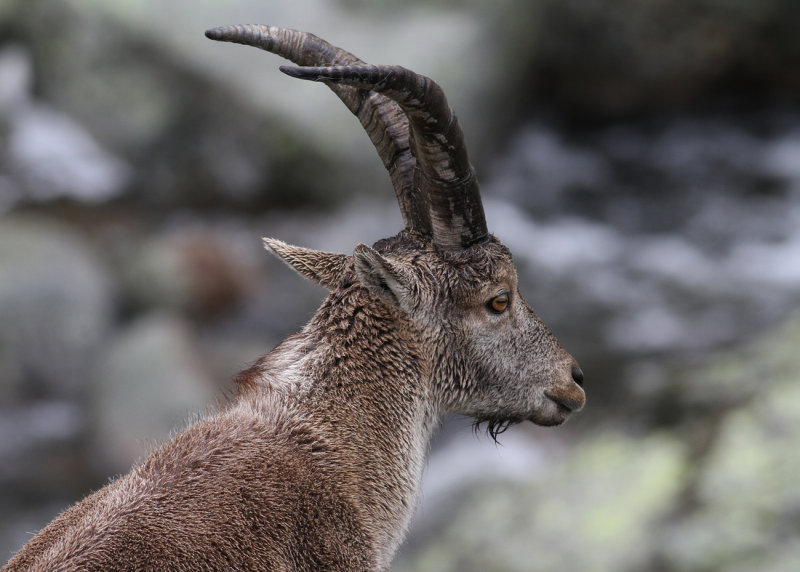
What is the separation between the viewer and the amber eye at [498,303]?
509cm

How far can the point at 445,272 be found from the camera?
4953mm

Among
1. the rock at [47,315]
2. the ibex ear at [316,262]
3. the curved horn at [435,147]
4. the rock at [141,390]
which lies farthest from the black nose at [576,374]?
the rock at [47,315]

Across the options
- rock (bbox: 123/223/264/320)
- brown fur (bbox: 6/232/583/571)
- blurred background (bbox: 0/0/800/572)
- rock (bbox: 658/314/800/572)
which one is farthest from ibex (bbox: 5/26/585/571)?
rock (bbox: 123/223/264/320)

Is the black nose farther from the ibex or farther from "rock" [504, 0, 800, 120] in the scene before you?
"rock" [504, 0, 800, 120]

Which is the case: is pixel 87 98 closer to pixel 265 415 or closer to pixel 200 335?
pixel 200 335

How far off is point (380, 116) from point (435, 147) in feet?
2.40

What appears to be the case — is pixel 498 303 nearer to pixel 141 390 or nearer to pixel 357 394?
pixel 357 394

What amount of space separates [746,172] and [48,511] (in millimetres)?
13914

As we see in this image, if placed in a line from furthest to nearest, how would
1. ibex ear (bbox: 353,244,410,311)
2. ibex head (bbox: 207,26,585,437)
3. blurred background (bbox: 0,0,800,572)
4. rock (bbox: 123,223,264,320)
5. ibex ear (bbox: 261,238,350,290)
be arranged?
rock (bbox: 123,223,264,320)
blurred background (bbox: 0,0,800,572)
ibex ear (bbox: 261,238,350,290)
ibex head (bbox: 207,26,585,437)
ibex ear (bbox: 353,244,410,311)

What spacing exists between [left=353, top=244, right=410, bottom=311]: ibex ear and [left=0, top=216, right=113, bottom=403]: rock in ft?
35.1

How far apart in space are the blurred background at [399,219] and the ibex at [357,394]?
5387 mm

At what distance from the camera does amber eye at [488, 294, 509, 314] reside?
16.7ft

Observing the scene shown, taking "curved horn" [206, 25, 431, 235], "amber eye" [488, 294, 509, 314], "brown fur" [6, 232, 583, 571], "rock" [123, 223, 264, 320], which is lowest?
"brown fur" [6, 232, 583, 571]

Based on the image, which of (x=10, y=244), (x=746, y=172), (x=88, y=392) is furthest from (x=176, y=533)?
(x=746, y=172)
